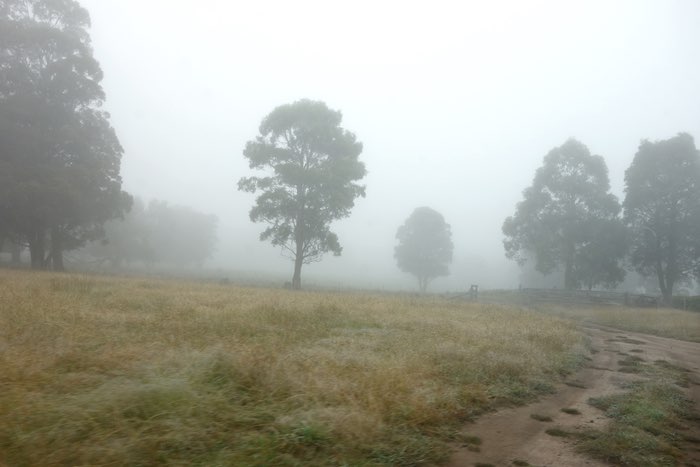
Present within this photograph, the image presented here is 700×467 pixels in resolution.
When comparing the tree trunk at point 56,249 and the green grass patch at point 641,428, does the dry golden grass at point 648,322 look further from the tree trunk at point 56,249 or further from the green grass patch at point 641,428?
the tree trunk at point 56,249

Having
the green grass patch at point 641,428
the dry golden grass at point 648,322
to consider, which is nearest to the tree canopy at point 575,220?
the dry golden grass at point 648,322

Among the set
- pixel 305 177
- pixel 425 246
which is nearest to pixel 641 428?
pixel 305 177

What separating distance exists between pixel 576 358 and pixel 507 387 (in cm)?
364

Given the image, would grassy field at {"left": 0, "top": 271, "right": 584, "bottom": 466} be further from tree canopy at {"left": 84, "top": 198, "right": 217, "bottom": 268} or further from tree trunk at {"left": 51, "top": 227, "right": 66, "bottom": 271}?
tree canopy at {"left": 84, "top": 198, "right": 217, "bottom": 268}

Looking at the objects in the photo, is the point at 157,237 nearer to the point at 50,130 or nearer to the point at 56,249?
the point at 56,249

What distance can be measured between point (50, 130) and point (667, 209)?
120 feet

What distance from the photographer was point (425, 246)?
169ft

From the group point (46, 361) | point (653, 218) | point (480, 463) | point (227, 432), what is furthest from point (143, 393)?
point (653, 218)

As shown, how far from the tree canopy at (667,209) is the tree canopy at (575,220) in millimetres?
1296

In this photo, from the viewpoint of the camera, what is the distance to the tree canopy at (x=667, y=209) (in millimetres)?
29078

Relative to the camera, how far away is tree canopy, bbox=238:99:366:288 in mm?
25125

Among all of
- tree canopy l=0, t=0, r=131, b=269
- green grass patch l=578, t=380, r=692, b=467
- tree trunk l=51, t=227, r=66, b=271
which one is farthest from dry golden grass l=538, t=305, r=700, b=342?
tree trunk l=51, t=227, r=66, b=271

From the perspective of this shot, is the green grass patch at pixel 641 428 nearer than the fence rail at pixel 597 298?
Yes

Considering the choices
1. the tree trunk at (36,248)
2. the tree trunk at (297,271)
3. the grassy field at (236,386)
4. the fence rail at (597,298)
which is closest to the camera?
the grassy field at (236,386)
